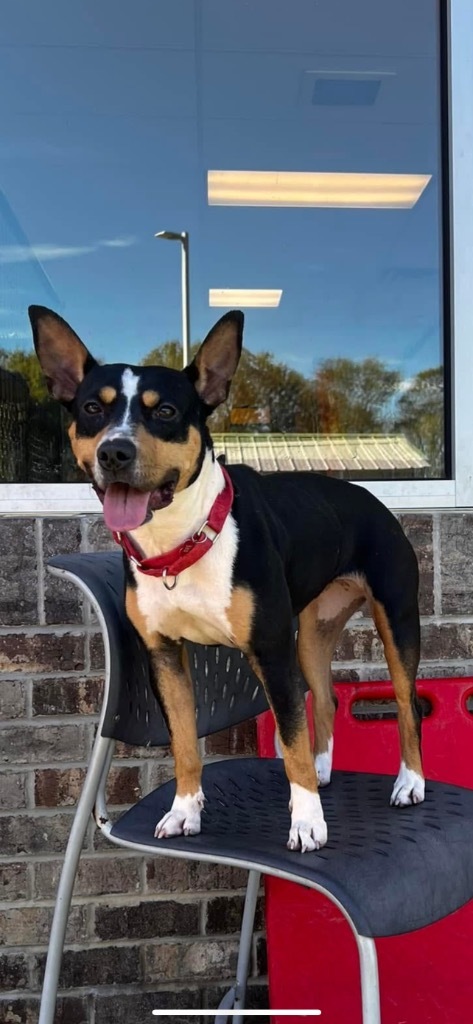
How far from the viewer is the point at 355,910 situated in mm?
1014

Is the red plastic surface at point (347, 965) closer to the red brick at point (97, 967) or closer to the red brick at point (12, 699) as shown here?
the red brick at point (97, 967)

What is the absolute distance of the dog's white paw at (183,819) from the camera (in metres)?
1.29

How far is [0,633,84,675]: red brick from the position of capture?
1.99m

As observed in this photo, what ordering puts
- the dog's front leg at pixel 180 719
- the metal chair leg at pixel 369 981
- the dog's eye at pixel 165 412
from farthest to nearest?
the dog's front leg at pixel 180 719 → the dog's eye at pixel 165 412 → the metal chair leg at pixel 369 981

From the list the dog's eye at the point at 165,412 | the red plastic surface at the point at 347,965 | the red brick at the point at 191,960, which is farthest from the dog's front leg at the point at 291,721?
the red brick at the point at 191,960

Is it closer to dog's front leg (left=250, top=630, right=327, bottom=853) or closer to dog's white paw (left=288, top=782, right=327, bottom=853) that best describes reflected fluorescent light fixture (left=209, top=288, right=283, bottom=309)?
dog's front leg (left=250, top=630, right=327, bottom=853)

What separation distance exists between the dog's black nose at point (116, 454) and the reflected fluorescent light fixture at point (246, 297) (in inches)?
60.4

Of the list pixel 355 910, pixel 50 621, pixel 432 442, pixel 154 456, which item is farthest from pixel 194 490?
pixel 432 442

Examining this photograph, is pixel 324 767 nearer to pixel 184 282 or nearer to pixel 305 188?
pixel 184 282

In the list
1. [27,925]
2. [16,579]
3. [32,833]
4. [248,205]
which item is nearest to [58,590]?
[16,579]

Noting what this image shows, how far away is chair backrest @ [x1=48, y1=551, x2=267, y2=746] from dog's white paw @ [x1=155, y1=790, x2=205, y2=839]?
130 millimetres

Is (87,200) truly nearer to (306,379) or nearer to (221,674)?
(306,379)

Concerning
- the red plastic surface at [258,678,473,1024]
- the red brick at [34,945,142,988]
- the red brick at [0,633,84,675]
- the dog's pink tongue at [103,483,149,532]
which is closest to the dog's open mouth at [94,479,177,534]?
the dog's pink tongue at [103,483,149,532]

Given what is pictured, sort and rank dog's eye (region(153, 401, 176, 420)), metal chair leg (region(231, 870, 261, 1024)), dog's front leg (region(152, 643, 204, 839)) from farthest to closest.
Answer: metal chair leg (region(231, 870, 261, 1024)), dog's front leg (region(152, 643, 204, 839)), dog's eye (region(153, 401, 176, 420))
